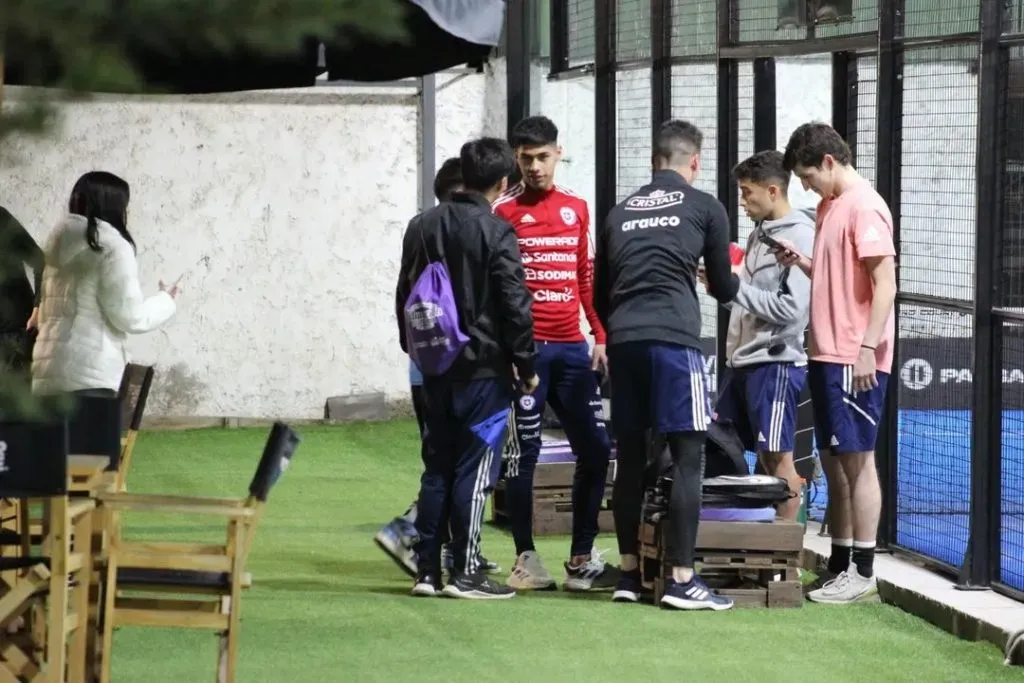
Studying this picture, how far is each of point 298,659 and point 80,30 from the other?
4.42 m

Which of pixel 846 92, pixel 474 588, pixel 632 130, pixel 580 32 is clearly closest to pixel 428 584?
pixel 474 588

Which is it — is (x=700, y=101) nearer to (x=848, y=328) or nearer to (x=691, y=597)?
(x=848, y=328)

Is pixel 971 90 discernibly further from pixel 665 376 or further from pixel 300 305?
pixel 300 305

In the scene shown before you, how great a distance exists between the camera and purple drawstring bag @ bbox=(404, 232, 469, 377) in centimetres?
584

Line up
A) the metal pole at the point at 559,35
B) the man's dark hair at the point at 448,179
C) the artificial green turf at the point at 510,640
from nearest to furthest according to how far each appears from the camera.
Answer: the artificial green turf at the point at 510,640, the man's dark hair at the point at 448,179, the metal pole at the point at 559,35

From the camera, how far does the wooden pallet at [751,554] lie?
5.93m

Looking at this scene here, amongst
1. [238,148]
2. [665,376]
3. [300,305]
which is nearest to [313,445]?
[300,305]

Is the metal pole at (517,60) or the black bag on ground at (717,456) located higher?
the metal pole at (517,60)

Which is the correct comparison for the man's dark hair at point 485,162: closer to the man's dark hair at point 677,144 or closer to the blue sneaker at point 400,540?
the man's dark hair at point 677,144

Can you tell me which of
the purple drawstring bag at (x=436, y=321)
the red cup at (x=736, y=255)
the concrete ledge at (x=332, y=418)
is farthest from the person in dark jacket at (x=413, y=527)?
the concrete ledge at (x=332, y=418)

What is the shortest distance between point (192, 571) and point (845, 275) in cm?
254

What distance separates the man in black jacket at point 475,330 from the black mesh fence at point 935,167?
1.67m

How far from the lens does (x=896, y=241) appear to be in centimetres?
677

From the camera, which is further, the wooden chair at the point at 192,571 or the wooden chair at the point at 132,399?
the wooden chair at the point at 132,399
